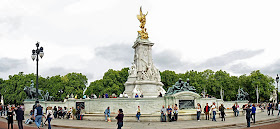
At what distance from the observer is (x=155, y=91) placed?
108ft

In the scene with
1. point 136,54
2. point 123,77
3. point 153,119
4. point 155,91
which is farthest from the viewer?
point 123,77

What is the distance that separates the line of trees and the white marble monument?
23594mm

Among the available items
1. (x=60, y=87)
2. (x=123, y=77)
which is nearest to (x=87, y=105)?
(x=123, y=77)

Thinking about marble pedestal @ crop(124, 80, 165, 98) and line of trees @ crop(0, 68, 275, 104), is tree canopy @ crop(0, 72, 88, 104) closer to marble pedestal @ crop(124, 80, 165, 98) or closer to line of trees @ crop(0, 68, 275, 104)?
line of trees @ crop(0, 68, 275, 104)

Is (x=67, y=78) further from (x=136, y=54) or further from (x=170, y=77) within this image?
(x=136, y=54)

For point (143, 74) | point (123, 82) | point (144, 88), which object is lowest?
point (144, 88)

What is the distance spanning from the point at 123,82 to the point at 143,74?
2541 cm

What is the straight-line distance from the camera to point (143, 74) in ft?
109

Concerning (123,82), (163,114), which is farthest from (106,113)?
(123,82)

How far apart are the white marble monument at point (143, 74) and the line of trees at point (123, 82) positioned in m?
23.6

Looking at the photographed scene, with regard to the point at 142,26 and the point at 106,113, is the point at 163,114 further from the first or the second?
the point at 142,26

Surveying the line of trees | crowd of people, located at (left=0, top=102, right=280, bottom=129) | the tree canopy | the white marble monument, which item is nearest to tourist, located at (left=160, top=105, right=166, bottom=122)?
crowd of people, located at (left=0, top=102, right=280, bottom=129)

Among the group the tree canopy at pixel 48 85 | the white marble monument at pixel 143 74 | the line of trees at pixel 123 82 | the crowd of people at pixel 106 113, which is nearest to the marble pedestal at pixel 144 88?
the white marble monument at pixel 143 74

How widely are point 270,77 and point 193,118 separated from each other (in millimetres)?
55824
